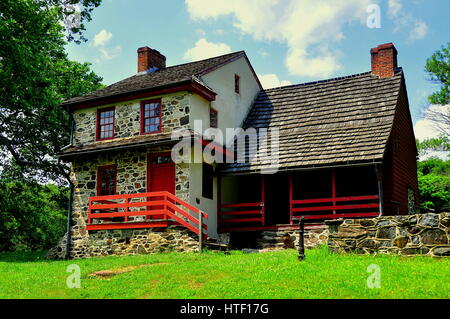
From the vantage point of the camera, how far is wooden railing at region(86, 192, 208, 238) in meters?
16.9

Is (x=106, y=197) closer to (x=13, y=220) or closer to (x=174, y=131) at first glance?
(x=174, y=131)

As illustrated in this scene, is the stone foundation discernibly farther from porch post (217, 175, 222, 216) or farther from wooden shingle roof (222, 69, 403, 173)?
wooden shingle roof (222, 69, 403, 173)

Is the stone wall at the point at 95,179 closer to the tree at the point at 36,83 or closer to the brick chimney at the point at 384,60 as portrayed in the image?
the tree at the point at 36,83

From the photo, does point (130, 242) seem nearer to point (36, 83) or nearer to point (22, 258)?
point (22, 258)

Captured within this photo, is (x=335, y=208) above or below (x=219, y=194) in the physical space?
below

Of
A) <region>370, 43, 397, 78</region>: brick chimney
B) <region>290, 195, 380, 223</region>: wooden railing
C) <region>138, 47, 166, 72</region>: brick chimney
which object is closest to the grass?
<region>290, 195, 380, 223</region>: wooden railing

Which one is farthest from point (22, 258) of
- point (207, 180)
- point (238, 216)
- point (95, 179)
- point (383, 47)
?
point (383, 47)

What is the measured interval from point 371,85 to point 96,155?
1087cm

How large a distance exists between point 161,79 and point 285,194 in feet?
20.7

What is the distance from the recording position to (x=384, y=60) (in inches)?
851

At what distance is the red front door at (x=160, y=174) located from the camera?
712 inches

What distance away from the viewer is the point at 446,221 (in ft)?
37.4

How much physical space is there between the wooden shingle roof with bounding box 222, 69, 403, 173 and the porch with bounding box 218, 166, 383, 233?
101 centimetres

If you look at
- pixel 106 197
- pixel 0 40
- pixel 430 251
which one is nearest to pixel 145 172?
pixel 106 197
